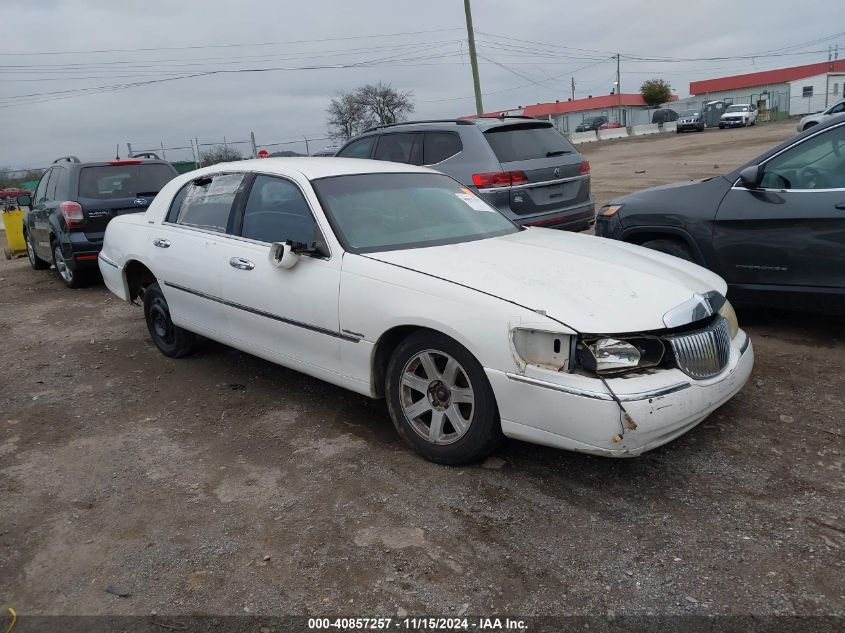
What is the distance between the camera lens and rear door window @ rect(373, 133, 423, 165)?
808cm

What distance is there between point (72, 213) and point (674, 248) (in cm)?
712

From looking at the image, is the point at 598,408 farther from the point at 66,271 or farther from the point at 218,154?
the point at 218,154

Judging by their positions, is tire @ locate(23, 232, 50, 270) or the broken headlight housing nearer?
the broken headlight housing

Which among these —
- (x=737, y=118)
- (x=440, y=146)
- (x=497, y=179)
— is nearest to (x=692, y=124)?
(x=737, y=118)

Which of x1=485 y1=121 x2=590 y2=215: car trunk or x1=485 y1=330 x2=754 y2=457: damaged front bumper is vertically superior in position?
x1=485 y1=121 x2=590 y2=215: car trunk

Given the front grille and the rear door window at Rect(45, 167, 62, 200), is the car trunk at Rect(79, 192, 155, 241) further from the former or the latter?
the front grille

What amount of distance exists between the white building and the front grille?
51.9 m

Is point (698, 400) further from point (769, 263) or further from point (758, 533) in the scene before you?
point (769, 263)

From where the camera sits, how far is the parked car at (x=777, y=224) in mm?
4684

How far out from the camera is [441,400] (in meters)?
3.52

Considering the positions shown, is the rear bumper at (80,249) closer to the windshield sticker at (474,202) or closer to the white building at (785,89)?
the windshield sticker at (474,202)

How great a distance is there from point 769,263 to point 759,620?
10.6 ft

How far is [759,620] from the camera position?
7.88 feet

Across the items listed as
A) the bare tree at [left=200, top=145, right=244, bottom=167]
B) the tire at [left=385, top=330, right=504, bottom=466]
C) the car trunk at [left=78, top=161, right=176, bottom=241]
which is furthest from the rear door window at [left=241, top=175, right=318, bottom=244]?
the bare tree at [left=200, top=145, right=244, bottom=167]
